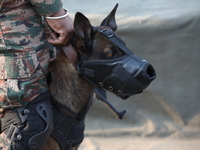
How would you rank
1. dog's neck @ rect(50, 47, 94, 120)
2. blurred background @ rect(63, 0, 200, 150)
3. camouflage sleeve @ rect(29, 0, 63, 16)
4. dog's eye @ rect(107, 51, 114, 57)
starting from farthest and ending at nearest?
blurred background @ rect(63, 0, 200, 150)
dog's neck @ rect(50, 47, 94, 120)
dog's eye @ rect(107, 51, 114, 57)
camouflage sleeve @ rect(29, 0, 63, 16)

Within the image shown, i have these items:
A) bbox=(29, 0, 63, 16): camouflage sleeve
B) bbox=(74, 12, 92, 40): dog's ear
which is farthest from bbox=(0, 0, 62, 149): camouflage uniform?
bbox=(74, 12, 92, 40): dog's ear

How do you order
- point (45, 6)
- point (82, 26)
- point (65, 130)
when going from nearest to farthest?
1. point (45, 6)
2. point (82, 26)
3. point (65, 130)

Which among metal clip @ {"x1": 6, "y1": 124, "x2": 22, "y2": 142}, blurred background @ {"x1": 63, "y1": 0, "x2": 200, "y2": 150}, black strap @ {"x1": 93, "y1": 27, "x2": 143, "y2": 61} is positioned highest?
black strap @ {"x1": 93, "y1": 27, "x2": 143, "y2": 61}

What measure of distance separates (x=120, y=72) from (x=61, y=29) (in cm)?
43

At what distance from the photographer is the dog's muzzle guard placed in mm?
1962

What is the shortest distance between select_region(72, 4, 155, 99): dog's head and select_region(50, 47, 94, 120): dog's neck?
10 centimetres

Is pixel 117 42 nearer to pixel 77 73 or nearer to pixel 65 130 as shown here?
pixel 77 73

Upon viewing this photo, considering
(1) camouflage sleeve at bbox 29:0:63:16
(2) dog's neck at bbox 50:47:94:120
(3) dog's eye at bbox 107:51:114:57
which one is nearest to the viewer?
(1) camouflage sleeve at bbox 29:0:63:16

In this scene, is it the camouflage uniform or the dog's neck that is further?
the dog's neck

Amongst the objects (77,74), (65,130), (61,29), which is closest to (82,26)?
(61,29)

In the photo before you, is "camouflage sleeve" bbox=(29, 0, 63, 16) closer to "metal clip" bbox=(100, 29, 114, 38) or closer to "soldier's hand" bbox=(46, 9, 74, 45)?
"soldier's hand" bbox=(46, 9, 74, 45)

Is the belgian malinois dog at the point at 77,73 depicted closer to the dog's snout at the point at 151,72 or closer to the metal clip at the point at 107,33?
the metal clip at the point at 107,33

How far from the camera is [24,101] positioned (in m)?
2.01

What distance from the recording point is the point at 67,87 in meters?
2.20
